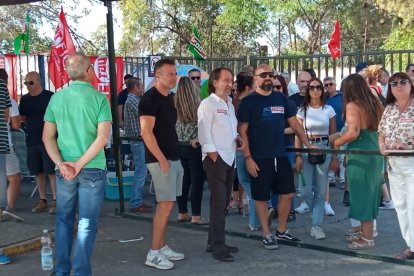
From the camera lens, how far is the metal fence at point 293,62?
40.5 feet

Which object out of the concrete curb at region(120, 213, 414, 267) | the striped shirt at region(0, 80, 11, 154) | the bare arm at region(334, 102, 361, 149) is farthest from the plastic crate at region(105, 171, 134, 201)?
the bare arm at region(334, 102, 361, 149)

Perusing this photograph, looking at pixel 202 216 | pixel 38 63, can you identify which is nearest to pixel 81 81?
pixel 202 216

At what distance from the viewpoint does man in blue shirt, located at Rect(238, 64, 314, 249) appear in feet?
21.0

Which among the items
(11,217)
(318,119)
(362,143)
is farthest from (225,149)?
(11,217)

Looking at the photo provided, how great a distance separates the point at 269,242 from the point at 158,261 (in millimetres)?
1267

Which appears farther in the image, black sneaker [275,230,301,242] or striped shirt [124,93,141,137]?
striped shirt [124,93,141,137]

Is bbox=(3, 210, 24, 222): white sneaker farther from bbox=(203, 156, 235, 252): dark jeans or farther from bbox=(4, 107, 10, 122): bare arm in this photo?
bbox=(203, 156, 235, 252): dark jeans

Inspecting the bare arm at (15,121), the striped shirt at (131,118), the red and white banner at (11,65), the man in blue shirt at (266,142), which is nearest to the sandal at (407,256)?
the man in blue shirt at (266,142)

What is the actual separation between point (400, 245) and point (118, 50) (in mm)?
31058

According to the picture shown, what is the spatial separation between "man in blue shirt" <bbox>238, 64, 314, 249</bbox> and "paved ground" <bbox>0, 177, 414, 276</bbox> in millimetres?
394

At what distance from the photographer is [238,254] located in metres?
6.37

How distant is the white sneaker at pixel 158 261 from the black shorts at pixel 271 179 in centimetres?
121

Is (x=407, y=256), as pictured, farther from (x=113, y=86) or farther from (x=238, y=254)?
(x=113, y=86)

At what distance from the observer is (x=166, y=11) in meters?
33.9
